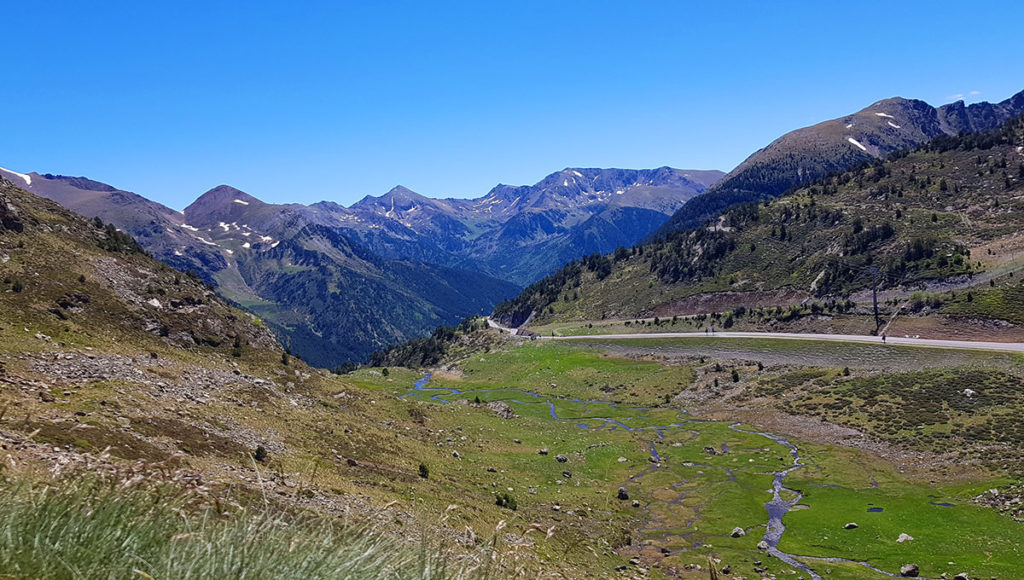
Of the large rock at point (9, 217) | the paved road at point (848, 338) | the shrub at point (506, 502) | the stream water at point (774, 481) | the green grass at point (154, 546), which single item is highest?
the large rock at point (9, 217)

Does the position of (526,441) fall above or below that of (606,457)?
above

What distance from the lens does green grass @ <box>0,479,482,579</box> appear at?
16.5ft

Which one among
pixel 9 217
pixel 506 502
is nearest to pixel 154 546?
pixel 506 502

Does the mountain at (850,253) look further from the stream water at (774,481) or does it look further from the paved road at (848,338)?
the stream water at (774,481)

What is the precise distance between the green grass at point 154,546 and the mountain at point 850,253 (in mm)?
99707

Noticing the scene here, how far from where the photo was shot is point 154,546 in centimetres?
562

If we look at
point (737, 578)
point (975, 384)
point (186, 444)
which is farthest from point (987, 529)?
point (186, 444)

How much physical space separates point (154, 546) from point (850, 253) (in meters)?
144

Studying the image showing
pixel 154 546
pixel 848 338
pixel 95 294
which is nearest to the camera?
pixel 154 546

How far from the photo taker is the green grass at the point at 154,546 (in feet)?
16.5

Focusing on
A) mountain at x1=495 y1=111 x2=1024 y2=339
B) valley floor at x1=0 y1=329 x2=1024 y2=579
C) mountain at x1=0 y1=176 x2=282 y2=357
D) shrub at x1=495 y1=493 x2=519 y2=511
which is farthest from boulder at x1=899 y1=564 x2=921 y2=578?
mountain at x1=495 y1=111 x2=1024 y2=339

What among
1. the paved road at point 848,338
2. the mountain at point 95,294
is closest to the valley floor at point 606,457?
the paved road at point 848,338

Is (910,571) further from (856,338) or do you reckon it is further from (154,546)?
(856,338)

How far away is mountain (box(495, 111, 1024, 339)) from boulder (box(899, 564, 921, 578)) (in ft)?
219
